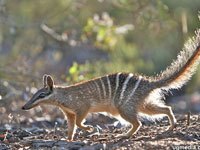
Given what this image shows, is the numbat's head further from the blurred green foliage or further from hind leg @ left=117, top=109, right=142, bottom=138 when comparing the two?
the blurred green foliage

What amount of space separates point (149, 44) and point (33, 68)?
778 centimetres

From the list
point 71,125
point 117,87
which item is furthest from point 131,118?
point 71,125

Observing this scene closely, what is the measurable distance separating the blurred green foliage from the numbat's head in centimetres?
356

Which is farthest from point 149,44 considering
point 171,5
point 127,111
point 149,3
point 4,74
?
point 127,111

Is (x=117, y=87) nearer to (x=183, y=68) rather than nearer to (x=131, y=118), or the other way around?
(x=131, y=118)

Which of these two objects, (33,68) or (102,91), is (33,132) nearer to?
(102,91)

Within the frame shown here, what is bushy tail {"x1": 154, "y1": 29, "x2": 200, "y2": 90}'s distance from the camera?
8.78 meters

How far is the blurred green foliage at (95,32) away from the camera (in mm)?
14234

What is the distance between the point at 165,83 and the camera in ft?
29.4

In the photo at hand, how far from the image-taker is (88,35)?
14.6 metres

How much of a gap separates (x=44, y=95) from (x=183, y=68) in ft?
6.11

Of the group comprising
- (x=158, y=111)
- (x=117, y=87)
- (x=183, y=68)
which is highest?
(x=183, y=68)

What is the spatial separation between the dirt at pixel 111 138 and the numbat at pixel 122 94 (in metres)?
0.27

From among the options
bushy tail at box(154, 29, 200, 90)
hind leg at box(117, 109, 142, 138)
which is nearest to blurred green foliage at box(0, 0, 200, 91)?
bushy tail at box(154, 29, 200, 90)
